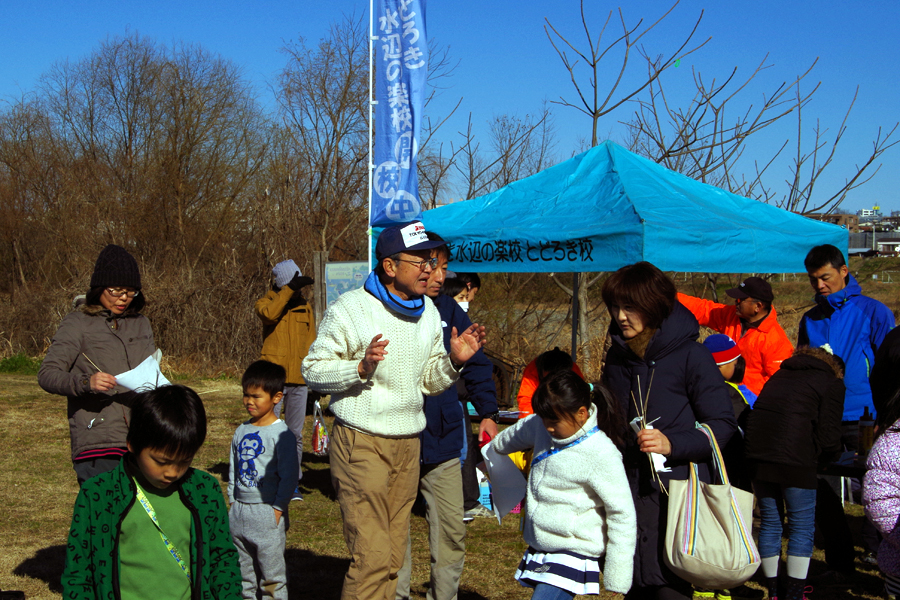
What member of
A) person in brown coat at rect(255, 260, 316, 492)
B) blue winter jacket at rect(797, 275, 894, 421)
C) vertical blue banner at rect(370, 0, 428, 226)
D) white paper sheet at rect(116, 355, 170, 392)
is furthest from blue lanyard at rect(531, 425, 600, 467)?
vertical blue banner at rect(370, 0, 428, 226)

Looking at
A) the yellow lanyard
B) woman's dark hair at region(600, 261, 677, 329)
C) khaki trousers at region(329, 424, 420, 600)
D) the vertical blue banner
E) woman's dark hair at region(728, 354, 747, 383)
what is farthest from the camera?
the vertical blue banner

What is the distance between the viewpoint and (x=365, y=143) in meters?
16.3

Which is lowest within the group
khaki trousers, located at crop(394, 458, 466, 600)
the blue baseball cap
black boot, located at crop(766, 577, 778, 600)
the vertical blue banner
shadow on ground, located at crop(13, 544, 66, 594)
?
shadow on ground, located at crop(13, 544, 66, 594)

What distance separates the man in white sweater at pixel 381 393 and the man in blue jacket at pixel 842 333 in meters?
2.91

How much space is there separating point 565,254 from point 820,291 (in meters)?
1.75

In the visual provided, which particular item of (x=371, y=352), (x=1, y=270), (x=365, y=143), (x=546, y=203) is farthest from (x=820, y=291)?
(x=1, y=270)

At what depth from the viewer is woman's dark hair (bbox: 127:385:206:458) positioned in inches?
92.0

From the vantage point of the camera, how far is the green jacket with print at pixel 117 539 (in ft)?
7.58

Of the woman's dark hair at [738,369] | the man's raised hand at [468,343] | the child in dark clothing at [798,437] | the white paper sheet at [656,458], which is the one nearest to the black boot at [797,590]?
the child in dark clothing at [798,437]

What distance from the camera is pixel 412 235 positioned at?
3482mm

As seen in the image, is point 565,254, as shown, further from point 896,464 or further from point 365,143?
point 365,143

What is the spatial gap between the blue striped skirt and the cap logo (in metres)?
1.44

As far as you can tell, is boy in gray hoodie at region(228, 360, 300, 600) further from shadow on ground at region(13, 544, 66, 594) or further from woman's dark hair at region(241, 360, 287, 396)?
shadow on ground at region(13, 544, 66, 594)

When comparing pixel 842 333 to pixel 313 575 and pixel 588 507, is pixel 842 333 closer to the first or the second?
pixel 588 507
